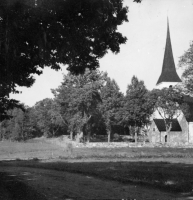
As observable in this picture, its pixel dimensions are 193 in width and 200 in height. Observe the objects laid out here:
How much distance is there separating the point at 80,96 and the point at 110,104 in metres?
15.2

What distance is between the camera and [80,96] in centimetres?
6550

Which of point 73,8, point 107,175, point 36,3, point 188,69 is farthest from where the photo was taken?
point 188,69

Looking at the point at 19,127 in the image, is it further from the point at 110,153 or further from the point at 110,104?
the point at 110,153

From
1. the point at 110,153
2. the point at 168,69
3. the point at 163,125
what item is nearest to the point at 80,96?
the point at 163,125

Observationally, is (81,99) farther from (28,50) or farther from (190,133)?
(28,50)

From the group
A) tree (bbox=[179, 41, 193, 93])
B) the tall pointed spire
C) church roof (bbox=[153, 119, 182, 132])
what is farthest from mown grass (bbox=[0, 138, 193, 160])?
the tall pointed spire

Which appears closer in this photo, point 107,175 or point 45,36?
point 45,36

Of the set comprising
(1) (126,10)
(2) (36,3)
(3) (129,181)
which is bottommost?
(3) (129,181)

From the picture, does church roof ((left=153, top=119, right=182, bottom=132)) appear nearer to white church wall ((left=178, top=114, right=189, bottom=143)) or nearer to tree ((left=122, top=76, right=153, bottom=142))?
white church wall ((left=178, top=114, right=189, bottom=143))

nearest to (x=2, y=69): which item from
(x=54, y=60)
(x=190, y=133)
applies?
(x=54, y=60)

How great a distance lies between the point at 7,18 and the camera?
22.7 feet

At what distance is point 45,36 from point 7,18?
1.11 m

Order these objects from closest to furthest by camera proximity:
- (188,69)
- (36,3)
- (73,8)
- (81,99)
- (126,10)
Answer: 1. (36,3)
2. (73,8)
3. (126,10)
4. (188,69)
5. (81,99)

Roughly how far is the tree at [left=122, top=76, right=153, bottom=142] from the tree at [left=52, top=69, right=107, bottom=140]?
657 centimetres
